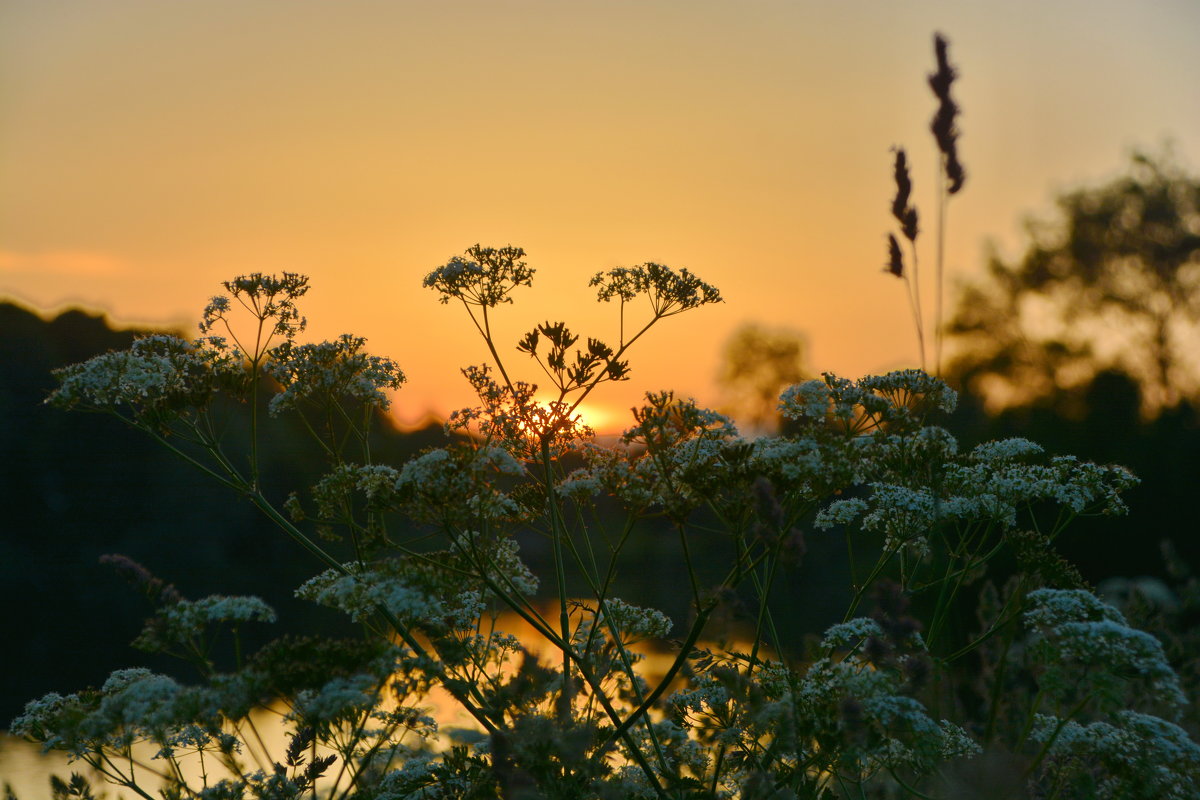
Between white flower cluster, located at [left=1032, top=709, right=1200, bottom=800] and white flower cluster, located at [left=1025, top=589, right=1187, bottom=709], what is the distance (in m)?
0.18

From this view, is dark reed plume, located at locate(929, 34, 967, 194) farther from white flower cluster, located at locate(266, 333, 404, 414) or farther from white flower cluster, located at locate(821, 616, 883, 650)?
white flower cluster, located at locate(266, 333, 404, 414)

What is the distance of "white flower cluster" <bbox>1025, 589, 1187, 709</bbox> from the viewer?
3635mm

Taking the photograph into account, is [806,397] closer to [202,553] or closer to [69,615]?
[69,615]

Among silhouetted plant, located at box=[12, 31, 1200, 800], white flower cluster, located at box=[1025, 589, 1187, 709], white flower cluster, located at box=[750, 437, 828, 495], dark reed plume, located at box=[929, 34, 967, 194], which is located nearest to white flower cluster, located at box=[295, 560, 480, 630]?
silhouetted plant, located at box=[12, 31, 1200, 800]

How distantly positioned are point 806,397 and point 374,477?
2313 mm

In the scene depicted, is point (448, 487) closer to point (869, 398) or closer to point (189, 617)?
point (189, 617)

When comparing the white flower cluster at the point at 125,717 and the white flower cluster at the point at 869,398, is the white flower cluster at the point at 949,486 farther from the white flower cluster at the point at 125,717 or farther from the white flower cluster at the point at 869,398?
the white flower cluster at the point at 125,717

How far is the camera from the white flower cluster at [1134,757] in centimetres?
388

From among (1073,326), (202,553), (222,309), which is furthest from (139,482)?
(1073,326)

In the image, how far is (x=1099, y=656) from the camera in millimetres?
3666

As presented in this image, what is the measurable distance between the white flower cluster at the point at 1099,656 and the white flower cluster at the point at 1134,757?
0.18m

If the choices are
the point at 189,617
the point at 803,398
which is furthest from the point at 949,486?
the point at 189,617

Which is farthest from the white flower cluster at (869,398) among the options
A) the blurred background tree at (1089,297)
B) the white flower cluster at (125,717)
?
the blurred background tree at (1089,297)

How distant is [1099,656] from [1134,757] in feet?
2.49
